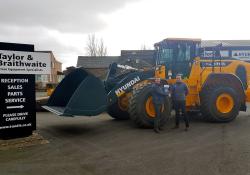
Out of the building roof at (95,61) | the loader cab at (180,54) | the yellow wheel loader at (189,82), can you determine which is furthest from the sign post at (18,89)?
the building roof at (95,61)

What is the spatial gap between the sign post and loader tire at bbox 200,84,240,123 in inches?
216

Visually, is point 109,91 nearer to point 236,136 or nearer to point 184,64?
point 184,64

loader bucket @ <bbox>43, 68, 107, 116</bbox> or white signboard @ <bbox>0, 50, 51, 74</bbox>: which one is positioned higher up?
white signboard @ <bbox>0, 50, 51, 74</bbox>

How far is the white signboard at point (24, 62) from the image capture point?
9.15 m

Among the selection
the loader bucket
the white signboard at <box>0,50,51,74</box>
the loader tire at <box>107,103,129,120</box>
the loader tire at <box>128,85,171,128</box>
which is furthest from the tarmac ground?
the white signboard at <box>0,50,51,74</box>

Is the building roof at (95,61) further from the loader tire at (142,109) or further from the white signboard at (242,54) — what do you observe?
the loader tire at (142,109)

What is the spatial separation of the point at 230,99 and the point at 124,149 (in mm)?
5535

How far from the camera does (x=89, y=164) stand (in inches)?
283

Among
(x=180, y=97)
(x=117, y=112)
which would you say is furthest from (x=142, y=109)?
(x=117, y=112)

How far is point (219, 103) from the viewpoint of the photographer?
12391 millimetres

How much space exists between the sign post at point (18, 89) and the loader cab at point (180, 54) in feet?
15.1

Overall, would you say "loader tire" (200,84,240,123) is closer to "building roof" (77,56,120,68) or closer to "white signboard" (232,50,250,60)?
"white signboard" (232,50,250,60)

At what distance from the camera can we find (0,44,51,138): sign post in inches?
360

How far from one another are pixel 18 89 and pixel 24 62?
0.73 m
